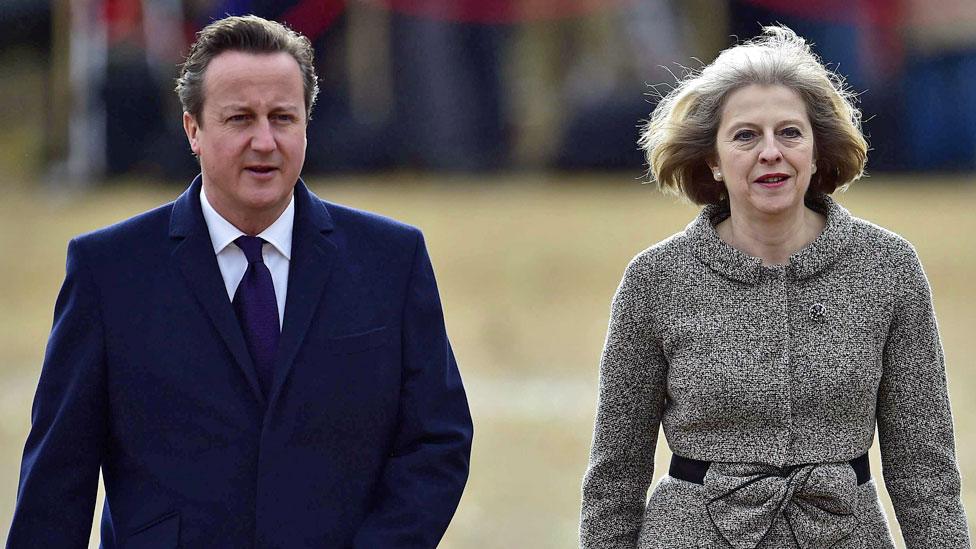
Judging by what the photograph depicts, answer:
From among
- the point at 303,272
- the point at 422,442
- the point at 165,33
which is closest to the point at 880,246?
the point at 422,442

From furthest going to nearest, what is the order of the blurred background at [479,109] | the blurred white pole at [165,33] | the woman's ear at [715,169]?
the blurred white pole at [165,33]
the blurred background at [479,109]
the woman's ear at [715,169]

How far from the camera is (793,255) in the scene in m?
2.83

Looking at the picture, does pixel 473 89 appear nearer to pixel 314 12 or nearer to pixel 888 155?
pixel 314 12

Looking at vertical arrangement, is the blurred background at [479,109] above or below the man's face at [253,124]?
below

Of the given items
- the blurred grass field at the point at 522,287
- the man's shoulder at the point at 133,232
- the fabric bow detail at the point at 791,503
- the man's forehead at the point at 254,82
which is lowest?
the blurred grass field at the point at 522,287

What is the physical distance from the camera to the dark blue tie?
2.70m

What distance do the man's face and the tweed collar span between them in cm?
71

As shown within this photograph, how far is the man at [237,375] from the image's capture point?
2.65m

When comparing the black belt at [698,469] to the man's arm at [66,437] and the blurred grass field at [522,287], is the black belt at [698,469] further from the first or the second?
the blurred grass field at [522,287]

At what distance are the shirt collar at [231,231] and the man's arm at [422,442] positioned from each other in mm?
218

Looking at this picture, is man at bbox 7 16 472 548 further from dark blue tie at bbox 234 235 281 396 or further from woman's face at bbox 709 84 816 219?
woman's face at bbox 709 84 816 219

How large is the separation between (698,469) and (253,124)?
915mm

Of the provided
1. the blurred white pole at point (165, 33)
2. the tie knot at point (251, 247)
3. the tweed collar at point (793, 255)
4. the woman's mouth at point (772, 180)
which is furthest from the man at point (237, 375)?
the blurred white pole at point (165, 33)

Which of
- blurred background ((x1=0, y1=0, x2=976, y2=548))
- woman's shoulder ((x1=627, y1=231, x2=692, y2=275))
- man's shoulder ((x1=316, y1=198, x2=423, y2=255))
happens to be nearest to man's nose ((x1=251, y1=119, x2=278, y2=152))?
man's shoulder ((x1=316, y1=198, x2=423, y2=255))
